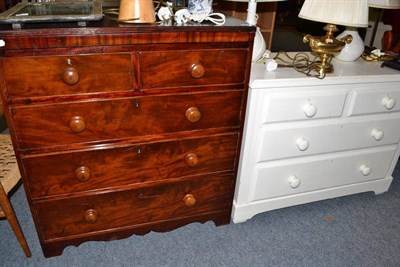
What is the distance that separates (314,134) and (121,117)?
2.91 feet

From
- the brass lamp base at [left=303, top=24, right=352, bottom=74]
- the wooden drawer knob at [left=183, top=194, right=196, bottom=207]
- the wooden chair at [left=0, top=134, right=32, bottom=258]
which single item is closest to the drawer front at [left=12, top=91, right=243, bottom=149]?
the wooden chair at [left=0, top=134, right=32, bottom=258]

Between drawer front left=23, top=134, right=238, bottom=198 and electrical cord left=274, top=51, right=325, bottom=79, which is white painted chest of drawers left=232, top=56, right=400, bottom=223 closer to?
electrical cord left=274, top=51, right=325, bottom=79

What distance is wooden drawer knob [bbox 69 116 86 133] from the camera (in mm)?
1041

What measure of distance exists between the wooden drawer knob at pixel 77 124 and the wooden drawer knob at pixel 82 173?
16 centimetres

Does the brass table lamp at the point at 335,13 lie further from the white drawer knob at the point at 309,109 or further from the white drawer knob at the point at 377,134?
the white drawer knob at the point at 377,134

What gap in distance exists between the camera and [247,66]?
1.16m

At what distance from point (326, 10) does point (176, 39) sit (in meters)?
0.66

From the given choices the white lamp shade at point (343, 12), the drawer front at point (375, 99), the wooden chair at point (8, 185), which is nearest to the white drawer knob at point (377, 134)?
the drawer front at point (375, 99)

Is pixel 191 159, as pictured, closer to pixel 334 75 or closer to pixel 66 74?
pixel 66 74

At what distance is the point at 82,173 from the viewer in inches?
44.4

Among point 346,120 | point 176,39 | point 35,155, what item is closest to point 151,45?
point 176,39

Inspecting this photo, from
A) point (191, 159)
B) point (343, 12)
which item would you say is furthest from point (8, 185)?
point (343, 12)

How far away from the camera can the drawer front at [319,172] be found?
1.48m

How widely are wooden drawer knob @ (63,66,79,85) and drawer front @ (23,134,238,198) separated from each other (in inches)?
10.9
